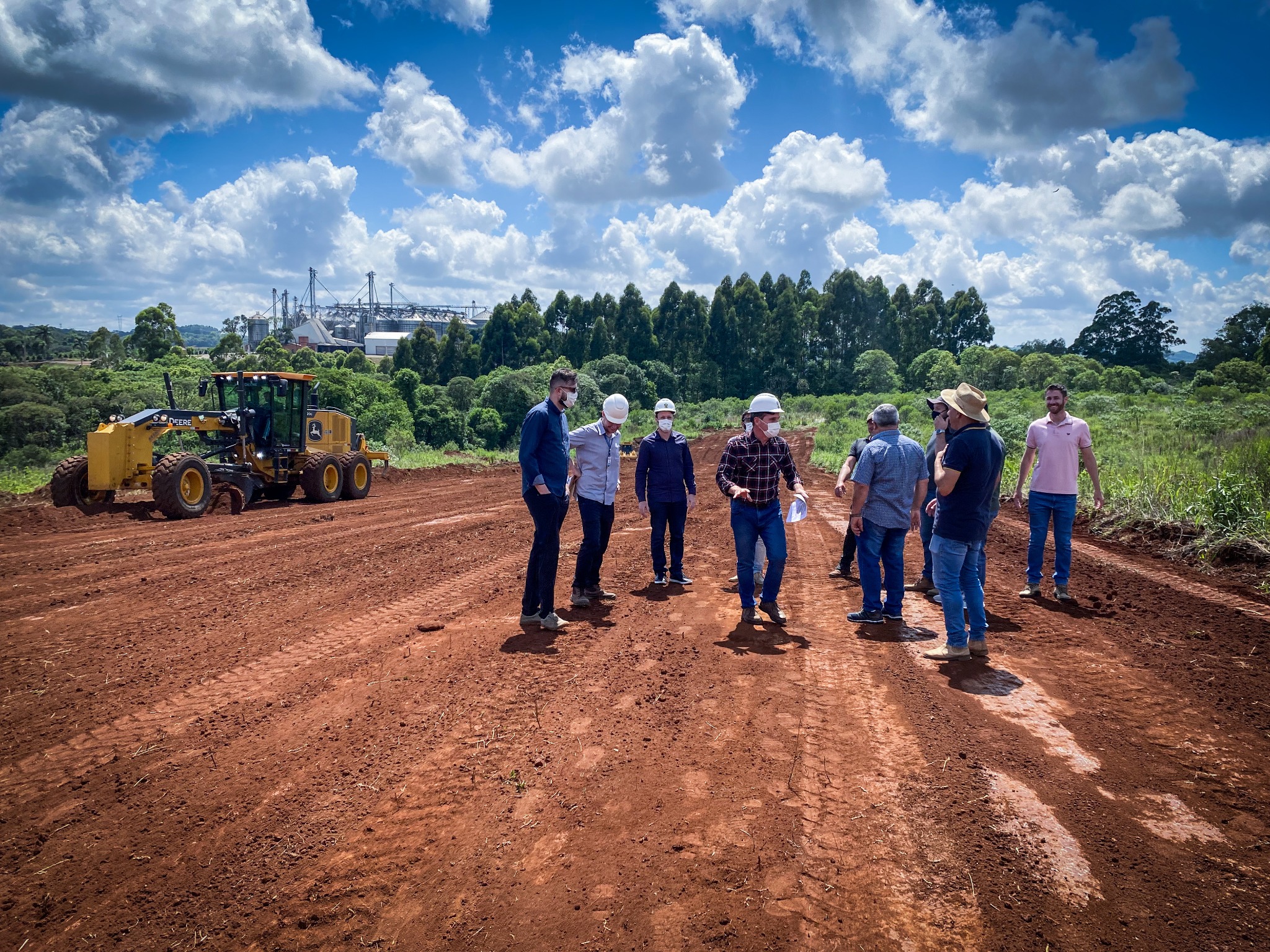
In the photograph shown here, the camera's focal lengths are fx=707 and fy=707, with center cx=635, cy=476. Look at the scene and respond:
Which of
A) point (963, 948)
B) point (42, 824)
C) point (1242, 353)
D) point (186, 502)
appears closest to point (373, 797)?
point (42, 824)

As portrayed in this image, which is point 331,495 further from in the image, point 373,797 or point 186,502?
point 373,797

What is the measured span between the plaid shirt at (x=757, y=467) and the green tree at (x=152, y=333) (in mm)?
48943

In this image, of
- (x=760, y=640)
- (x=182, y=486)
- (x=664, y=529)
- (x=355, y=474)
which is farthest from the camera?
(x=355, y=474)

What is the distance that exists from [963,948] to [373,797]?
→ 104 inches

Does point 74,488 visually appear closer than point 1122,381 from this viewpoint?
Yes

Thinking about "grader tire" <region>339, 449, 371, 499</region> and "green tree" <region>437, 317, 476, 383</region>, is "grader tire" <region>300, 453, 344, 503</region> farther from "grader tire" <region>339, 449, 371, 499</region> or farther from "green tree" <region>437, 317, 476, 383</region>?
"green tree" <region>437, 317, 476, 383</region>

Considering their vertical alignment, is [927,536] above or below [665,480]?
below

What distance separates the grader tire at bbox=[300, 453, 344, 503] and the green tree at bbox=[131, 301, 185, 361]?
37.4 metres

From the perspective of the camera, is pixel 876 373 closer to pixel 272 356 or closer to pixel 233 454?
pixel 272 356

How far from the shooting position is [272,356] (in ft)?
162

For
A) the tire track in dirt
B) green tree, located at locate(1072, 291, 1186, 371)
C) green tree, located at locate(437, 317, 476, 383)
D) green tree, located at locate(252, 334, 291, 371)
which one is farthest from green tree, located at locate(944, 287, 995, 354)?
the tire track in dirt

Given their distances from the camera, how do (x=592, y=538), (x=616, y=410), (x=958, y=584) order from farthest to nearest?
(x=592, y=538), (x=616, y=410), (x=958, y=584)

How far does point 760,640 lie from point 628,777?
2.36m

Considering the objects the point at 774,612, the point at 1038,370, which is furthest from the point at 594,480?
the point at 1038,370
